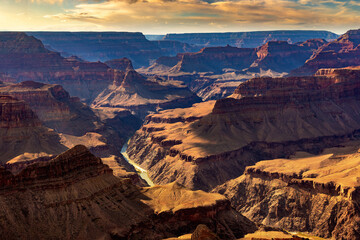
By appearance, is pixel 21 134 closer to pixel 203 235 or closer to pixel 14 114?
pixel 14 114

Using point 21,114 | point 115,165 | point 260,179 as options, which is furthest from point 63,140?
point 260,179

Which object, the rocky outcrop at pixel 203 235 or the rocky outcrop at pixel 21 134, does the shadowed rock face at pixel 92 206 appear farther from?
the rocky outcrop at pixel 21 134

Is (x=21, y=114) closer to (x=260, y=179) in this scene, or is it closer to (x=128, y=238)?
(x=260, y=179)

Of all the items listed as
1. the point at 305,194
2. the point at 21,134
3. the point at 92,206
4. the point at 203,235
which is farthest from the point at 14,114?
the point at 203,235

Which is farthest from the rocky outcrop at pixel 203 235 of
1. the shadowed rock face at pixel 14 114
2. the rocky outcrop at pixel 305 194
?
the shadowed rock face at pixel 14 114

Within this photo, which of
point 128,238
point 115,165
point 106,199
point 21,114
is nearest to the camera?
point 128,238

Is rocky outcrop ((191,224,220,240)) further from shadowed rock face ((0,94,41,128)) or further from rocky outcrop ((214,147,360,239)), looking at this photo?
shadowed rock face ((0,94,41,128))
